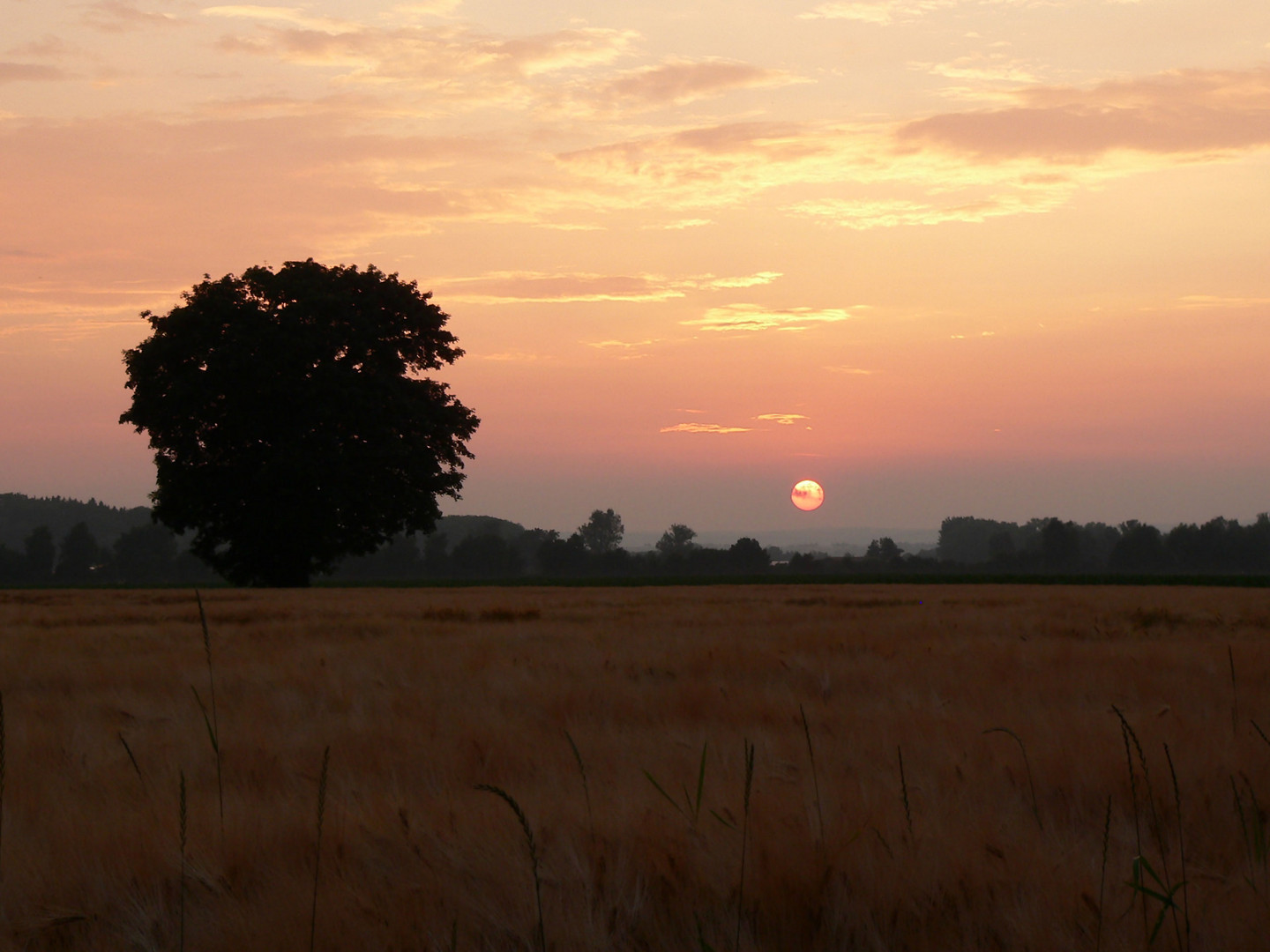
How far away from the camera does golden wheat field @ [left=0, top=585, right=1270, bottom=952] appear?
117 inches

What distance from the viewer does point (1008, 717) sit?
630 centimetres

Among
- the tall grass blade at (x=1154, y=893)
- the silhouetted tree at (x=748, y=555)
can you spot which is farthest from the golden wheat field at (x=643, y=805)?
the silhouetted tree at (x=748, y=555)

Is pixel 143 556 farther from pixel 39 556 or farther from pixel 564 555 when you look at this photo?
pixel 564 555

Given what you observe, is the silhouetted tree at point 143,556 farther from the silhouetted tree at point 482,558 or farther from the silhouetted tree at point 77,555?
the silhouetted tree at point 482,558

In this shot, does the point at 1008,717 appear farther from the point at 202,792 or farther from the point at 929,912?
the point at 202,792

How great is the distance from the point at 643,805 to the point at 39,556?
530 feet

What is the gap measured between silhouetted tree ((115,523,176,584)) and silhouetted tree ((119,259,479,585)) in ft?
407

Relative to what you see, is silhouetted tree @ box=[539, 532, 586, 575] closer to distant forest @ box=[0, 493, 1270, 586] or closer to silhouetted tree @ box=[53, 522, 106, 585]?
distant forest @ box=[0, 493, 1270, 586]

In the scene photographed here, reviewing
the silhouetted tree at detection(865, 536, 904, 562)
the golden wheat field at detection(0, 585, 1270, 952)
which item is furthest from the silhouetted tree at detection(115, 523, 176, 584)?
the golden wheat field at detection(0, 585, 1270, 952)

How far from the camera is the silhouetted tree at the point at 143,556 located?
14900 centimetres

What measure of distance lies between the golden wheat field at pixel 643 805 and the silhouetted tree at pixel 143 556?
499 feet

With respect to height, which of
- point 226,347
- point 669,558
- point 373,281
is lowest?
point 669,558

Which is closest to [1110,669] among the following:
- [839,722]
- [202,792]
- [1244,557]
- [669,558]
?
[839,722]

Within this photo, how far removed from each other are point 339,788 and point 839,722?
3.02 meters
